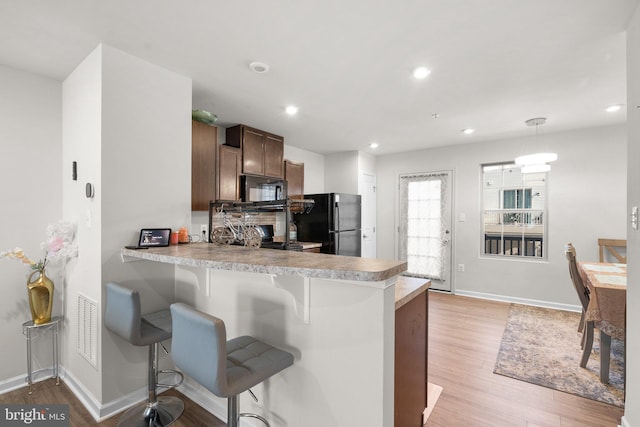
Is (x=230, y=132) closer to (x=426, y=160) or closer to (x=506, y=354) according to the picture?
(x=426, y=160)

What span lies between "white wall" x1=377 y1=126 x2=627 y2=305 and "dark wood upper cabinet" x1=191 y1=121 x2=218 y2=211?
3.83m

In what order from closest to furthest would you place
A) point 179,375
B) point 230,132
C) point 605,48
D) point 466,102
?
point 605,48
point 179,375
point 466,102
point 230,132

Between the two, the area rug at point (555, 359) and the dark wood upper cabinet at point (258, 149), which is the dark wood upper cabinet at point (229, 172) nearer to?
the dark wood upper cabinet at point (258, 149)

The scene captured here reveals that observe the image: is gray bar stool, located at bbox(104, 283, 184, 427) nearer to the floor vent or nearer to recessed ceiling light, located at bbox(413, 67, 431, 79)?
the floor vent

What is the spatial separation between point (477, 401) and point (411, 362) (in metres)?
1.05

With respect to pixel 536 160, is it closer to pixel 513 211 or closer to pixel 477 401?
pixel 513 211

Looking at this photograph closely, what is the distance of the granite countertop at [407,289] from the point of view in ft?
4.89

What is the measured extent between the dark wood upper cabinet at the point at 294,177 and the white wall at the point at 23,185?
265cm

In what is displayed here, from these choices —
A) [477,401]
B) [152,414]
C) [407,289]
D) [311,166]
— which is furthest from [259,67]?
[311,166]

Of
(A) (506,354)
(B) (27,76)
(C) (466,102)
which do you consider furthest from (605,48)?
(B) (27,76)

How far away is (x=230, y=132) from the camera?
3867 millimetres

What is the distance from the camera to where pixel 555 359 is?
283 cm

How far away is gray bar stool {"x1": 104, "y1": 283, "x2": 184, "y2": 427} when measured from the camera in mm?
1720

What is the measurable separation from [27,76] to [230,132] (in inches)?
74.6
